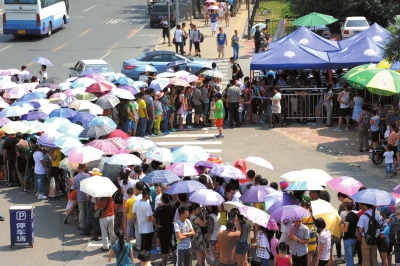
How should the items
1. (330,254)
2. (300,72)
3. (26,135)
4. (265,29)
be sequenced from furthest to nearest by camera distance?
(265,29) → (300,72) → (26,135) → (330,254)

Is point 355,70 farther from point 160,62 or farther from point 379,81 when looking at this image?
point 160,62

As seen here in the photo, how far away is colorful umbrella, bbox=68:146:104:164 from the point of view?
53.0ft

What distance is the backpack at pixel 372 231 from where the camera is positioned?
12.9 m

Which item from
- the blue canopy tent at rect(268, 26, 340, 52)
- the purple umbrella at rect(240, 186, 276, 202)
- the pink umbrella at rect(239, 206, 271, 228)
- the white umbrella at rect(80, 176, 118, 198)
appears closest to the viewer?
the pink umbrella at rect(239, 206, 271, 228)

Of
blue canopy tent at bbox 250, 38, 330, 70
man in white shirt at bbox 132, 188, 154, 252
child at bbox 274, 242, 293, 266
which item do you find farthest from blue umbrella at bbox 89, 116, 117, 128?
child at bbox 274, 242, 293, 266

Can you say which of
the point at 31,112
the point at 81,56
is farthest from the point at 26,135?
the point at 81,56

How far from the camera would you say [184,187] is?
1396 cm

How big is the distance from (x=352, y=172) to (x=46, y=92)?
32.7 ft

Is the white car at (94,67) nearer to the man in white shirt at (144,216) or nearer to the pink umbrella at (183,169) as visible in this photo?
the pink umbrella at (183,169)

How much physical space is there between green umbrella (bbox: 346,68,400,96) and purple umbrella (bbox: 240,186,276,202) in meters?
8.48

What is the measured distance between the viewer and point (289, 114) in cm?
2534

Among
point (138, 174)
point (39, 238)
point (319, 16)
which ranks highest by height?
point (319, 16)

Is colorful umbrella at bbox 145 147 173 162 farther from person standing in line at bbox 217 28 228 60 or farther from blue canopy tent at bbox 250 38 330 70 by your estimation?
person standing in line at bbox 217 28 228 60

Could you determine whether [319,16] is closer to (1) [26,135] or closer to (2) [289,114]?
(2) [289,114]
